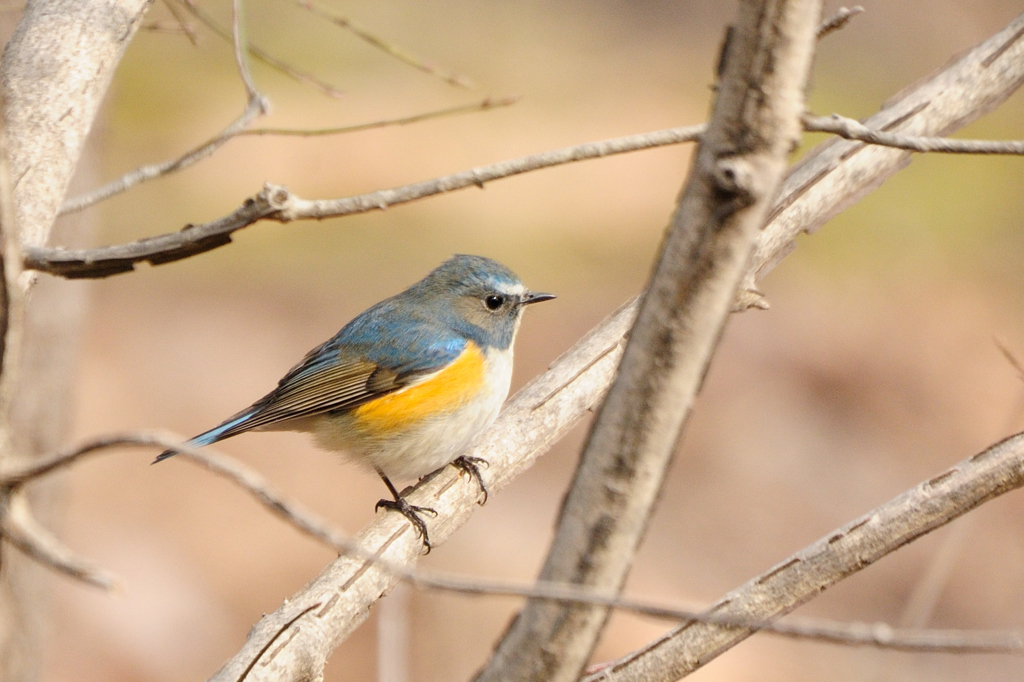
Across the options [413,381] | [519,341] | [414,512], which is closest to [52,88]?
[414,512]

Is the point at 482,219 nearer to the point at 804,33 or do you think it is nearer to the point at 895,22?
the point at 895,22

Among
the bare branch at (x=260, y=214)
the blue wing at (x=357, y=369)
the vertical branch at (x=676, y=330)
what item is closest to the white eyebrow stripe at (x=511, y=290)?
the blue wing at (x=357, y=369)

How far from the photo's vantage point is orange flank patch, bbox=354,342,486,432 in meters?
4.14

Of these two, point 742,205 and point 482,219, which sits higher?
point 482,219

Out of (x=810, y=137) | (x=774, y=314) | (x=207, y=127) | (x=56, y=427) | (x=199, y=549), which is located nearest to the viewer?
(x=56, y=427)

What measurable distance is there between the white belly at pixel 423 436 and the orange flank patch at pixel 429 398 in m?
0.04

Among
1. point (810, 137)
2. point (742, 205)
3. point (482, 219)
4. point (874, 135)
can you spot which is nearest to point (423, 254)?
point (482, 219)

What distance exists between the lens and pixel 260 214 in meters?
1.86

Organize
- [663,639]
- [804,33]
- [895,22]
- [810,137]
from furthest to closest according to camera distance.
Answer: [895,22]
[810,137]
[663,639]
[804,33]

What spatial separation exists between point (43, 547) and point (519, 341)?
8414 mm

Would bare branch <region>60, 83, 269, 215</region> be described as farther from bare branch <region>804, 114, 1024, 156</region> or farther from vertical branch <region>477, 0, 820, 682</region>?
vertical branch <region>477, 0, 820, 682</region>

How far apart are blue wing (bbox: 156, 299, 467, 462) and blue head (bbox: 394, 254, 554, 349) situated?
12cm

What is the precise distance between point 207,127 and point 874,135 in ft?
35.2

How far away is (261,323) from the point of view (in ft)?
31.0
